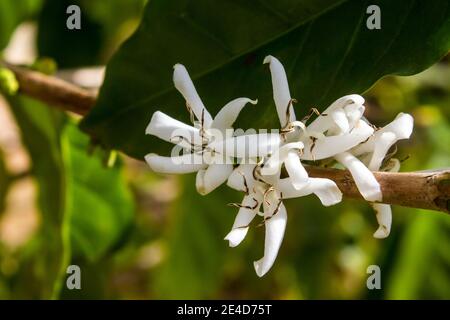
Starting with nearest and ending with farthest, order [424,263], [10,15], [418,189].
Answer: [418,189] < [10,15] < [424,263]

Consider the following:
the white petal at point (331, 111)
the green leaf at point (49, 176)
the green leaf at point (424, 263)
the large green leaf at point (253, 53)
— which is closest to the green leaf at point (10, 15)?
the green leaf at point (49, 176)

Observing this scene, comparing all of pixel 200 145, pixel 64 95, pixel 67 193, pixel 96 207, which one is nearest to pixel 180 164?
pixel 200 145

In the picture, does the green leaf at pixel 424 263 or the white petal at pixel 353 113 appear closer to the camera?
the white petal at pixel 353 113

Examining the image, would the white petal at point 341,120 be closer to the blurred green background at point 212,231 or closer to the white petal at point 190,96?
the white petal at point 190,96

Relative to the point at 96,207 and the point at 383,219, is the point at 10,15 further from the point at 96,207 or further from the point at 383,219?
the point at 383,219

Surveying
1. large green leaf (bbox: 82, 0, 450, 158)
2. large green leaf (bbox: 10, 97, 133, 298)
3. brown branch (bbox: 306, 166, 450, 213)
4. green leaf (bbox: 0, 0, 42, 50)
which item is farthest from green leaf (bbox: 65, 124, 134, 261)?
brown branch (bbox: 306, 166, 450, 213)

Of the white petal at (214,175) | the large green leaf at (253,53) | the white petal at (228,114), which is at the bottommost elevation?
the white petal at (214,175)

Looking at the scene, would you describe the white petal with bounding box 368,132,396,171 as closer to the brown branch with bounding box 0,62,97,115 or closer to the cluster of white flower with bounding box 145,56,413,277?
the cluster of white flower with bounding box 145,56,413,277
